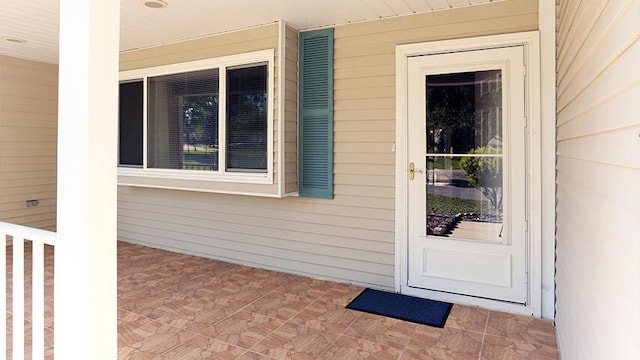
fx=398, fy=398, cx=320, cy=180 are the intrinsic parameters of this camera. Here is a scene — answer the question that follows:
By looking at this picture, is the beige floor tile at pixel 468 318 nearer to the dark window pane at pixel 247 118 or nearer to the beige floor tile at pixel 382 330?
the beige floor tile at pixel 382 330

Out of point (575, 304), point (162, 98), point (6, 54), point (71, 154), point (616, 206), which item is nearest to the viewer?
point (616, 206)

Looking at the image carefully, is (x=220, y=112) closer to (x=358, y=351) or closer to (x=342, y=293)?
(x=342, y=293)

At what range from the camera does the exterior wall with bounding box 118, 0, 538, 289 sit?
344cm

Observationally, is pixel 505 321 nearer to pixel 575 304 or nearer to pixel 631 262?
pixel 575 304

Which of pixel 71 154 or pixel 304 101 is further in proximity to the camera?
pixel 304 101

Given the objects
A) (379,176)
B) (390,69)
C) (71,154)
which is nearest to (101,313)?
(71,154)

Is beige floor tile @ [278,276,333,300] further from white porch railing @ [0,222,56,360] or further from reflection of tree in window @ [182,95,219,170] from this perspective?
white porch railing @ [0,222,56,360]

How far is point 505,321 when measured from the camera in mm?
3102

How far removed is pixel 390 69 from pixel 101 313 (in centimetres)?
301

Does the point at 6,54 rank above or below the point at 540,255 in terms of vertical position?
above

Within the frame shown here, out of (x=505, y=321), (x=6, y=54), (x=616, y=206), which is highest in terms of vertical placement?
(x=6, y=54)

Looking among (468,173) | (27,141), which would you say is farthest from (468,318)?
(27,141)

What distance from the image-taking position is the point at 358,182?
3877 mm

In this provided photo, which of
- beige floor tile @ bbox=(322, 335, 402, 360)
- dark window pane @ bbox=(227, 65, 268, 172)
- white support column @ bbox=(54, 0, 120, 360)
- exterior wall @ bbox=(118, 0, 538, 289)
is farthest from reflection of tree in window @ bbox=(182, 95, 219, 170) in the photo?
white support column @ bbox=(54, 0, 120, 360)
